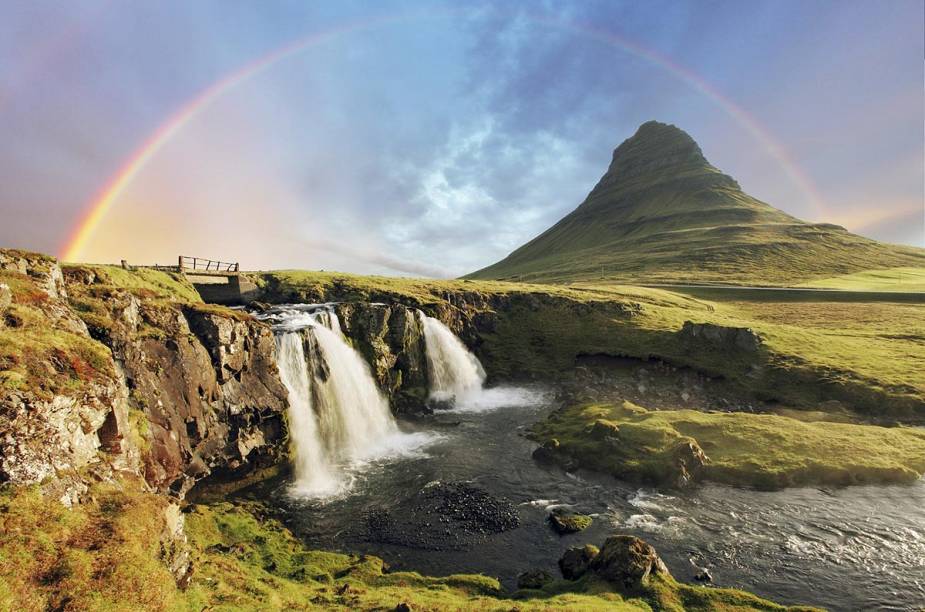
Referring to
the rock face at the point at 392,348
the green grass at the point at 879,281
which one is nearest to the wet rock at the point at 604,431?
the rock face at the point at 392,348

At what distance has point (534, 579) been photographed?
63.0 ft

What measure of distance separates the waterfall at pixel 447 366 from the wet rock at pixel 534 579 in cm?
3157

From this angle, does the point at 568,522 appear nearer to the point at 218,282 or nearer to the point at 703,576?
the point at 703,576

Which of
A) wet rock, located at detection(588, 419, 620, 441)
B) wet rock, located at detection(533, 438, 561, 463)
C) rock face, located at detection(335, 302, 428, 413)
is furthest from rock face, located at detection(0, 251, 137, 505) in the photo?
wet rock, located at detection(588, 419, 620, 441)

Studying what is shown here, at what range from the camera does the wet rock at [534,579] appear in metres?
18.9

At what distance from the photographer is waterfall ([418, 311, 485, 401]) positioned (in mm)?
53091

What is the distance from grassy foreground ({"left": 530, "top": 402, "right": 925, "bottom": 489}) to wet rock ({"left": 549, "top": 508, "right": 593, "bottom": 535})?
6.56 m

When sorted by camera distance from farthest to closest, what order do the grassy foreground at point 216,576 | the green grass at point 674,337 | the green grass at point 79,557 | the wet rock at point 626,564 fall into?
the green grass at point 674,337, the wet rock at point 626,564, the grassy foreground at point 216,576, the green grass at point 79,557

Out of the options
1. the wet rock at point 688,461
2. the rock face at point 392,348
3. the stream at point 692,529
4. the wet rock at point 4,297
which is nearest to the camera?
the wet rock at point 4,297

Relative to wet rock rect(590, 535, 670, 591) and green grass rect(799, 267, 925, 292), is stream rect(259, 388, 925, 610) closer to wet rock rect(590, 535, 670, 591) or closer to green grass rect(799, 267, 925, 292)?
wet rock rect(590, 535, 670, 591)

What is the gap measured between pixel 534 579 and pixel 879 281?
151338mm

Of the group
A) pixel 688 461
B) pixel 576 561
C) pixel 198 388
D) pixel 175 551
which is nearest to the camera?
pixel 175 551

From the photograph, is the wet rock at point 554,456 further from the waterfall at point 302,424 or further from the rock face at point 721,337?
the rock face at point 721,337

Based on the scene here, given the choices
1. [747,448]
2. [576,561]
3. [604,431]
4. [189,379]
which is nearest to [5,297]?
[189,379]
